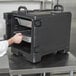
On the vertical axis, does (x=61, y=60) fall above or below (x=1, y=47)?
below

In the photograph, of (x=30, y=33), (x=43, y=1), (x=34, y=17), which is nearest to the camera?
(x=34, y=17)

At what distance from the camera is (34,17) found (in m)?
1.35

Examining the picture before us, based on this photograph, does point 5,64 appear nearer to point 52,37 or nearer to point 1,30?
point 52,37

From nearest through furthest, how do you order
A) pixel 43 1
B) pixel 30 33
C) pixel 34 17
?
pixel 34 17 → pixel 30 33 → pixel 43 1

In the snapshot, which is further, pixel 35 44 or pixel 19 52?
pixel 19 52

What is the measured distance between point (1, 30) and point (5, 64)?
61.8 inches

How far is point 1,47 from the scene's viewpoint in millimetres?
1479

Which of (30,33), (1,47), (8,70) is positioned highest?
Answer: (30,33)

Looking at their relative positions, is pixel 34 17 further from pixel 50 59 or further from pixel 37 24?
pixel 50 59

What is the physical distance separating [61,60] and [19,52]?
13.0 inches

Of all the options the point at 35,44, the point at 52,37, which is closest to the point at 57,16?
the point at 52,37

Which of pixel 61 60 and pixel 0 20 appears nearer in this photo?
pixel 61 60

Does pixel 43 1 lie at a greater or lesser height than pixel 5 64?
greater

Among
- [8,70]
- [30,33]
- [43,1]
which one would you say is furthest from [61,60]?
[43,1]
